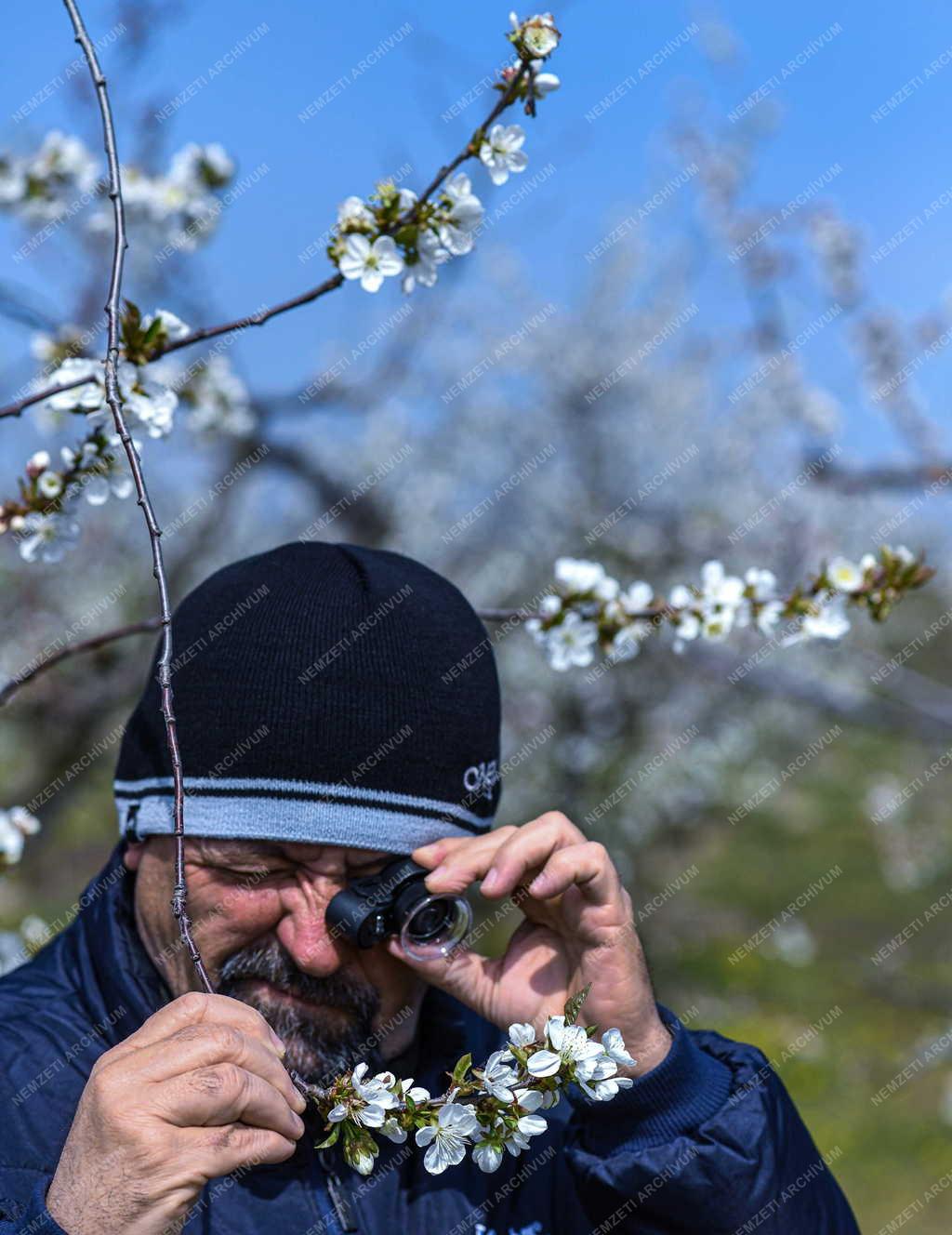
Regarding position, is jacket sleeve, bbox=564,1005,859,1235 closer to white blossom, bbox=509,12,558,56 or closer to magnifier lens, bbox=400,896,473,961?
magnifier lens, bbox=400,896,473,961

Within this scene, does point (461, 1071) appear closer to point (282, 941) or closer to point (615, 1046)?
point (615, 1046)

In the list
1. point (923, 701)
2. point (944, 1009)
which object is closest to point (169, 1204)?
point (923, 701)

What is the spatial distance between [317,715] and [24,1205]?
0.71 m

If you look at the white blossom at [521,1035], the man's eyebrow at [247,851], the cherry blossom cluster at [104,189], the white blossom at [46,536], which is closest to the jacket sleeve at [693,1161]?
the white blossom at [521,1035]

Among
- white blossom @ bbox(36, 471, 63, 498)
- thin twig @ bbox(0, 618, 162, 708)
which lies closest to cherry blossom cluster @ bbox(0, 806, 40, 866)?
thin twig @ bbox(0, 618, 162, 708)

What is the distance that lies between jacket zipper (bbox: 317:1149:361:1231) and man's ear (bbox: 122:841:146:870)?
0.52 metres

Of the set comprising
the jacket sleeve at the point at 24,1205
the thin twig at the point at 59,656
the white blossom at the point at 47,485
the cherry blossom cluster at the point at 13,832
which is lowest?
the jacket sleeve at the point at 24,1205

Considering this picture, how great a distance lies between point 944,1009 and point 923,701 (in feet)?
8.23

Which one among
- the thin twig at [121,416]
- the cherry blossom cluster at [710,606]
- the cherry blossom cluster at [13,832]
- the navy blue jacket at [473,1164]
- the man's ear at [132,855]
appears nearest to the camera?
the thin twig at [121,416]

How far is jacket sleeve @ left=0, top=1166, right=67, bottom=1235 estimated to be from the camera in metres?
1.24

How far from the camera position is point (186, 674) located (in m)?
1.79

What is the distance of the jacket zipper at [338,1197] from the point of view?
1667mm

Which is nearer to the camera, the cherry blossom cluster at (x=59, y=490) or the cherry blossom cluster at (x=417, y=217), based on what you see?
the cherry blossom cluster at (x=417, y=217)

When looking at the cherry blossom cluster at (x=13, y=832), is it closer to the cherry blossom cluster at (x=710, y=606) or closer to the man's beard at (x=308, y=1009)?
the man's beard at (x=308, y=1009)
